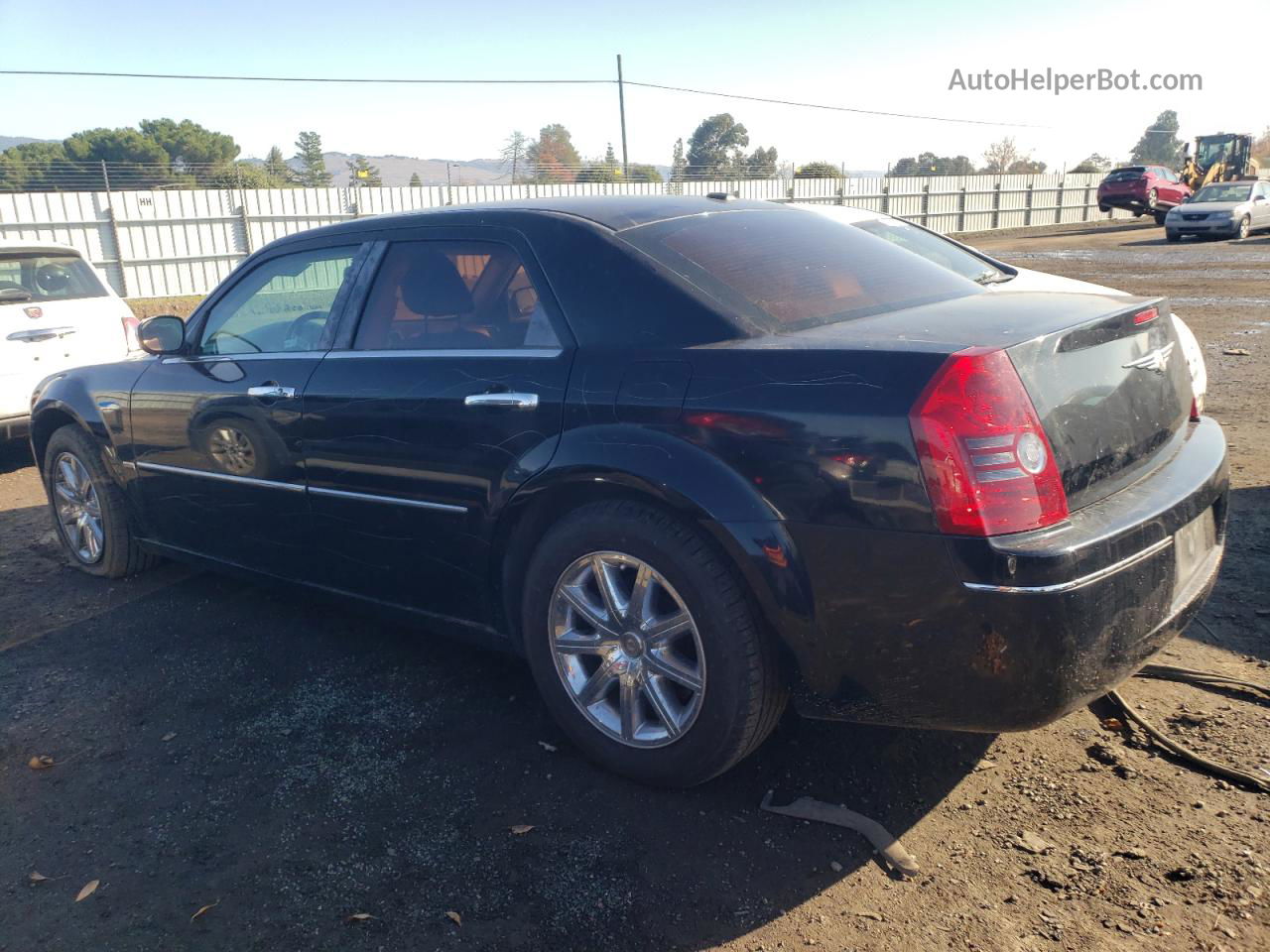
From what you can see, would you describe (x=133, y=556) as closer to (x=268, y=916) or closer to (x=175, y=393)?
(x=175, y=393)

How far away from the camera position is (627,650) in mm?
2939

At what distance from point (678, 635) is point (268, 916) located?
1249 mm

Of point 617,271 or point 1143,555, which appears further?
point 617,271

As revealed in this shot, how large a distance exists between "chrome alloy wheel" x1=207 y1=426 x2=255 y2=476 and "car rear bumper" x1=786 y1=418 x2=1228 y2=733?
2.41 m

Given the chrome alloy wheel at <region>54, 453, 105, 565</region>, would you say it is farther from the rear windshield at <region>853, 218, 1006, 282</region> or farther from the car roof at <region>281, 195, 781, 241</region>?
the rear windshield at <region>853, 218, 1006, 282</region>

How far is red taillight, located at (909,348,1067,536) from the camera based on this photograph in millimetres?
2350

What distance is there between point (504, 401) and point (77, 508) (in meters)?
3.23

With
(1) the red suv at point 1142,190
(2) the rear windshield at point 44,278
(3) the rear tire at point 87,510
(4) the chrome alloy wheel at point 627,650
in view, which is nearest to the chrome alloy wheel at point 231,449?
(3) the rear tire at point 87,510

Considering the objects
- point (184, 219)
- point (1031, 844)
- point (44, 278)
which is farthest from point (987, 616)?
point (184, 219)

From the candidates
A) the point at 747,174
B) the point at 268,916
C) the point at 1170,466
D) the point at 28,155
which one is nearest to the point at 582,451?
the point at 268,916

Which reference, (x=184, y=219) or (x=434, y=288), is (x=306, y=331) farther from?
(x=184, y=219)

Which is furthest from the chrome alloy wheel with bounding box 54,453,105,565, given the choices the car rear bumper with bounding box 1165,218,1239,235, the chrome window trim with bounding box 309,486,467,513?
the car rear bumper with bounding box 1165,218,1239,235

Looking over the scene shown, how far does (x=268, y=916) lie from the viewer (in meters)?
2.52

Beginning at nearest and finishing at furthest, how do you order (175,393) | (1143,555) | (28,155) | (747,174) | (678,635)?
(1143,555) → (678,635) → (175,393) → (747,174) → (28,155)
